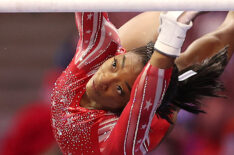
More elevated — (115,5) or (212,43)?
(115,5)

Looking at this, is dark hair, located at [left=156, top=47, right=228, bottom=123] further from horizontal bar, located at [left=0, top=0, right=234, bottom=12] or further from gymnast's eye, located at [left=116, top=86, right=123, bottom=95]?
horizontal bar, located at [left=0, top=0, right=234, bottom=12]

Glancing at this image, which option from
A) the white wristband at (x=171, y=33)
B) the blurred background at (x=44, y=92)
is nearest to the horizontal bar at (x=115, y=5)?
the white wristband at (x=171, y=33)

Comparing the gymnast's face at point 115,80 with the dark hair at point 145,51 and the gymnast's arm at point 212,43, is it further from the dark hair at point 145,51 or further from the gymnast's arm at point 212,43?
the gymnast's arm at point 212,43

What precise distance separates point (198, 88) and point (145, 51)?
0.14 metres

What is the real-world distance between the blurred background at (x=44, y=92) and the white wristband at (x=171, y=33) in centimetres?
14

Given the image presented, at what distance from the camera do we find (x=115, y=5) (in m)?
0.55

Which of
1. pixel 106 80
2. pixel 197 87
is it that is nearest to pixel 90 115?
pixel 106 80

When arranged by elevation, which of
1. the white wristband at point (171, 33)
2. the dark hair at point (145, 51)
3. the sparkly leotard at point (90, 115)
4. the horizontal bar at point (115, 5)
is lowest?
the sparkly leotard at point (90, 115)

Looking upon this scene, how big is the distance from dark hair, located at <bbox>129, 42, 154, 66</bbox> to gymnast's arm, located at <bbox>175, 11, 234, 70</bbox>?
93mm

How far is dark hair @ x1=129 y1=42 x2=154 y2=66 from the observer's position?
684mm

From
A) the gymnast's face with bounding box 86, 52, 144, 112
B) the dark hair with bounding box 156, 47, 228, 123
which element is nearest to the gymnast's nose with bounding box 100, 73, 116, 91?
the gymnast's face with bounding box 86, 52, 144, 112

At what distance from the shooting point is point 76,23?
29.0 inches

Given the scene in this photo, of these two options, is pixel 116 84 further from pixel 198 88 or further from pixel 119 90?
pixel 198 88

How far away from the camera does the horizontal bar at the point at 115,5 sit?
549 millimetres
